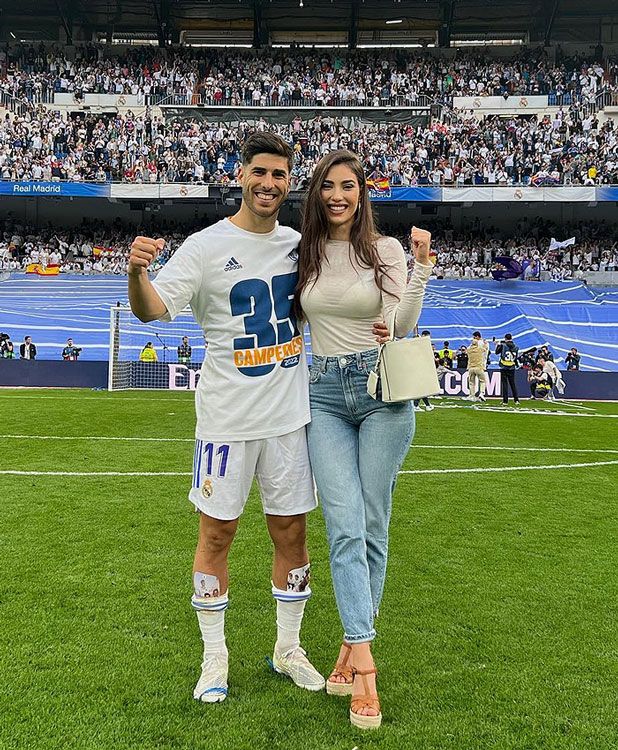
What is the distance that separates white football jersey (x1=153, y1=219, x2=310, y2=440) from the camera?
2.98 meters

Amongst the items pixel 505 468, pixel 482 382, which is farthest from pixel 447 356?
pixel 505 468

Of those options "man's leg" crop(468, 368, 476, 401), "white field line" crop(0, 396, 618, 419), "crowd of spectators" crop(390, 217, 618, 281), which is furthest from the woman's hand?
"crowd of spectators" crop(390, 217, 618, 281)

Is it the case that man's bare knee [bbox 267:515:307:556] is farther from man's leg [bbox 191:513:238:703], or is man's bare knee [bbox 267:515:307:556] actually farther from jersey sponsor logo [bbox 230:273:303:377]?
jersey sponsor logo [bbox 230:273:303:377]

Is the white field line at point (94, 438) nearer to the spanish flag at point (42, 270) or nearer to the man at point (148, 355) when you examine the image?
the man at point (148, 355)

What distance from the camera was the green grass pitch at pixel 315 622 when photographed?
2643mm

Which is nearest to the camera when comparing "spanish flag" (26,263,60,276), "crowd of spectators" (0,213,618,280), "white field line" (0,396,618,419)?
"white field line" (0,396,618,419)

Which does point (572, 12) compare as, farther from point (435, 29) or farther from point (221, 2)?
point (221, 2)

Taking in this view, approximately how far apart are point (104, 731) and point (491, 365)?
22.3 meters

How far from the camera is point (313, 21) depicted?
45.4 m

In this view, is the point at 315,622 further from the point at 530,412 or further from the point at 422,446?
the point at 530,412

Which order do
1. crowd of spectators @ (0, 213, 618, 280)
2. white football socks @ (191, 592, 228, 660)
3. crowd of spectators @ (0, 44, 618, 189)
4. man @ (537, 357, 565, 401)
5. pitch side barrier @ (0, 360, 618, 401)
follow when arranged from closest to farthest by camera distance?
white football socks @ (191, 592, 228, 660)
man @ (537, 357, 565, 401)
pitch side barrier @ (0, 360, 618, 401)
crowd of spectators @ (0, 213, 618, 280)
crowd of spectators @ (0, 44, 618, 189)

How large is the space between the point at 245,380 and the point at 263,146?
995 millimetres

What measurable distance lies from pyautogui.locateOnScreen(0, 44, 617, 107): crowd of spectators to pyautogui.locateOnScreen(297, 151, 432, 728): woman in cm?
4019

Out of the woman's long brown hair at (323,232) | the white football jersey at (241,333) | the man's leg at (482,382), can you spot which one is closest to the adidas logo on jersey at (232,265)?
the white football jersey at (241,333)
